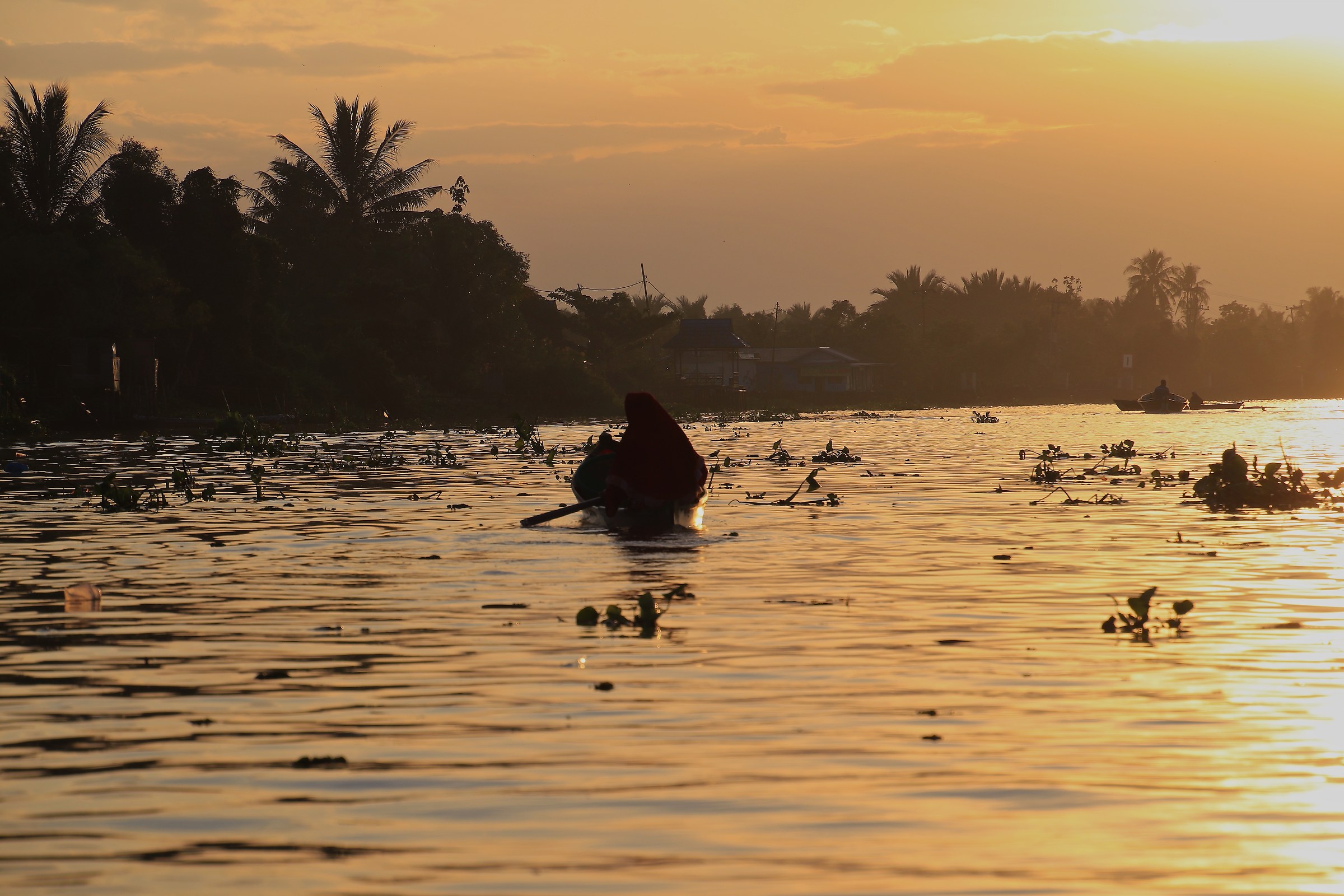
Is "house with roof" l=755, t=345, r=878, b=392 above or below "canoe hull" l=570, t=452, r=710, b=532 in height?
above

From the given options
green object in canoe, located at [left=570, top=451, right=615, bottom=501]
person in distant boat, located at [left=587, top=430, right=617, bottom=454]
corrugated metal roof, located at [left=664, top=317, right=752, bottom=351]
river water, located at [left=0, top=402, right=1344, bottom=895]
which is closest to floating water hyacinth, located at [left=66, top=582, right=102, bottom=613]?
river water, located at [left=0, top=402, right=1344, bottom=895]

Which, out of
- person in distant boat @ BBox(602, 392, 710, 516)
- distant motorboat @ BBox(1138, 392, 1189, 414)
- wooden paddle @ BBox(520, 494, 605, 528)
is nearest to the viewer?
person in distant boat @ BBox(602, 392, 710, 516)

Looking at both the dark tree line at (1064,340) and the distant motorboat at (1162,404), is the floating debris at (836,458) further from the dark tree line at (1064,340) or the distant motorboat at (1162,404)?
the dark tree line at (1064,340)

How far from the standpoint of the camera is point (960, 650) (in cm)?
888

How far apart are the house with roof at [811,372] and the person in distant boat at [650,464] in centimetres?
9179

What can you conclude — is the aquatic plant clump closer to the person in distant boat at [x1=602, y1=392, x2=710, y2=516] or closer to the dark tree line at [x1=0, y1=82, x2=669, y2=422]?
the person in distant boat at [x1=602, y1=392, x2=710, y2=516]

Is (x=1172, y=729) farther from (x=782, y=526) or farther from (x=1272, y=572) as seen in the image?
(x=782, y=526)

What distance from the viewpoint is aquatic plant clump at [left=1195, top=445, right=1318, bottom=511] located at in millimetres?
19594

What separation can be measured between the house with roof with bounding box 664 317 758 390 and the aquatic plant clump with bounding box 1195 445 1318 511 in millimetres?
68950

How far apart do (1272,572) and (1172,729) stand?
6745mm

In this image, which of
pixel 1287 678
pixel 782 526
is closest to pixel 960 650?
pixel 1287 678

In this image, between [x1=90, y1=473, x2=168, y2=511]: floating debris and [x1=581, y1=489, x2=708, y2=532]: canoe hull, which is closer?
[x1=581, y1=489, x2=708, y2=532]: canoe hull

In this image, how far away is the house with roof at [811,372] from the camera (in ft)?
360

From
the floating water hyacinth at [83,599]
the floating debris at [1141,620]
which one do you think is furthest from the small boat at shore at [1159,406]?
the floating water hyacinth at [83,599]
